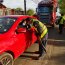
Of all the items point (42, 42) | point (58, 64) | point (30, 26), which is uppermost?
point (30, 26)

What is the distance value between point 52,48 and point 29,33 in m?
2.60

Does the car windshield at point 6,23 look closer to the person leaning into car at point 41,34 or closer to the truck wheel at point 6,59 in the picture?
the person leaning into car at point 41,34

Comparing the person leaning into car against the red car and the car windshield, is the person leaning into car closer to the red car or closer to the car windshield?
the red car

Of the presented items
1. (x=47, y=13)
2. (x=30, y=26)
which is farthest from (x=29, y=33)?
(x=47, y=13)

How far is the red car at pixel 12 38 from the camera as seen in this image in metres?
7.23

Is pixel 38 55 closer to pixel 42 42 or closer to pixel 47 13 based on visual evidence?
pixel 42 42

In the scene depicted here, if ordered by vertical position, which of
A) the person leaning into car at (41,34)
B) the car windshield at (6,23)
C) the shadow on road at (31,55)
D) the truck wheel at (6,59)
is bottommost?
the shadow on road at (31,55)

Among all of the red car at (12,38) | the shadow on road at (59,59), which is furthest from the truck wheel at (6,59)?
the shadow on road at (59,59)

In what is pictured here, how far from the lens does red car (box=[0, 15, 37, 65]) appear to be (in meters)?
7.23

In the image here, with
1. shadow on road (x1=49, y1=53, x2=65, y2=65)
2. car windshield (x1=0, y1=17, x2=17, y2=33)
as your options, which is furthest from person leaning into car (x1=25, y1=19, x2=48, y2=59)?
car windshield (x1=0, y1=17, x2=17, y2=33)

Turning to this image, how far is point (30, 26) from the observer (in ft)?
31.8

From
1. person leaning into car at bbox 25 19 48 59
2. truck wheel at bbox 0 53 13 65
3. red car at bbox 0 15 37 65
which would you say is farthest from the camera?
person leaning into car at bbox 25 19 48 59

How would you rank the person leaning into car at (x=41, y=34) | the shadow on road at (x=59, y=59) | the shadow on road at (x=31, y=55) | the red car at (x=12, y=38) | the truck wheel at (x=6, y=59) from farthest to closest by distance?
1. the shadow on road at (x=31, y=55)
2. the person leaning into car at (x=41, y=34)
3. the shadow on road at (x=59, y=59)
4. the red car at (x=12, y=38)
5. the truck wheel at (x=6, y=59)

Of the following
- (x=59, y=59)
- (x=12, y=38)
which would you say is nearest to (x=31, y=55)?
(x=59, y=59)
